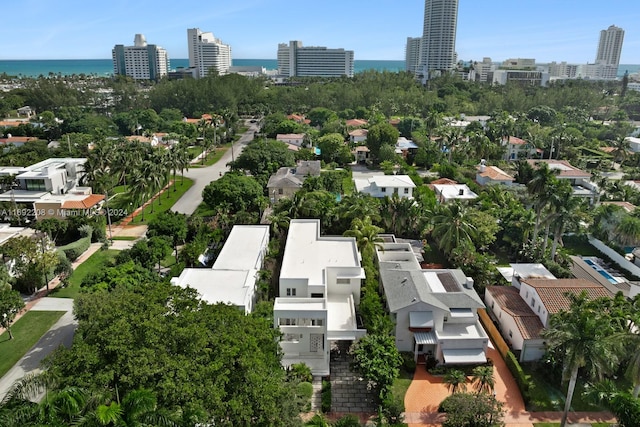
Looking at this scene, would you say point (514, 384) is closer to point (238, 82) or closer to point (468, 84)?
point (238, 82)

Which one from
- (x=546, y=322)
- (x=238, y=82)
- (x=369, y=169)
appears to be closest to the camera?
(x=546, y=322)

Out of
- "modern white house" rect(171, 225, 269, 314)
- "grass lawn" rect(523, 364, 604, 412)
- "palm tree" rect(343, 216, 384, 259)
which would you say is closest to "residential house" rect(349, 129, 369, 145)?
"palm tree" rect(343, 216, 384, 259)

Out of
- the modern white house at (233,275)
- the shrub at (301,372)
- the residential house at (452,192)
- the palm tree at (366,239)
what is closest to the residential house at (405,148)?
the residential house at (452,192)

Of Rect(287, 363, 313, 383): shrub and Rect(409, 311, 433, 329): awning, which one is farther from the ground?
Rect(409, 311, 433, 329): awning

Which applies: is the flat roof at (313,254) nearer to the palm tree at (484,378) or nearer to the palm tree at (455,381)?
the palm tree at (455,381)

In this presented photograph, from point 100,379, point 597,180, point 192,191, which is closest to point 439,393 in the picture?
point 100,379

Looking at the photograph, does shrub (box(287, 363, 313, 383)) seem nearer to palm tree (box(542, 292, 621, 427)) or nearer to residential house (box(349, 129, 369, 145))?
palm tree (box(542, 292, 621, 427))
